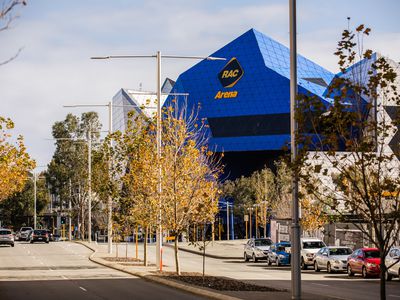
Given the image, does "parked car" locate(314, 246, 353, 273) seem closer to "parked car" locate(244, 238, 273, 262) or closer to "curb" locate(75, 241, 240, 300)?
"parked car" locate(244, 238, 273, 262)

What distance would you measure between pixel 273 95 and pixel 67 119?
27.3 meters

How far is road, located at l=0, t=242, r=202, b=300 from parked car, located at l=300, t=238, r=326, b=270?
39.4 feet

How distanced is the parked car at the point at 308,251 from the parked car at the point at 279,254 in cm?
95

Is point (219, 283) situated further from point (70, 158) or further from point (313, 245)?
point (70, 158)

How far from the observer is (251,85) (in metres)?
112

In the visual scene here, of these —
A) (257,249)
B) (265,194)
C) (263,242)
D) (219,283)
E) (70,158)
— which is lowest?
(219,283)

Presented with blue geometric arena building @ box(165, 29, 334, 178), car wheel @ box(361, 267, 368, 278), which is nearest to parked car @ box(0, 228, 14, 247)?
blue geometric arena building @ box(165, 29, 334, 178)

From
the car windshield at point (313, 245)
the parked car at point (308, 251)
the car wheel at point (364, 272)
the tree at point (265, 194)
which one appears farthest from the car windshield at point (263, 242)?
the tree at point (265, 194)

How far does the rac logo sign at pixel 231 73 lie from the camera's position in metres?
114

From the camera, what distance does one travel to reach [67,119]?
357 ft

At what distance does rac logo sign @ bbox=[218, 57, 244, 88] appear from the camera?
113838mm

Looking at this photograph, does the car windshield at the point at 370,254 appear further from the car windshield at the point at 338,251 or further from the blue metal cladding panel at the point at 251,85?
the blue metal cladding panel at the point at 251,85

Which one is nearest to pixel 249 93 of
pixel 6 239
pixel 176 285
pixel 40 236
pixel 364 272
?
pixel 40 236

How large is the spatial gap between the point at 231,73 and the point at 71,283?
84.9 metres
